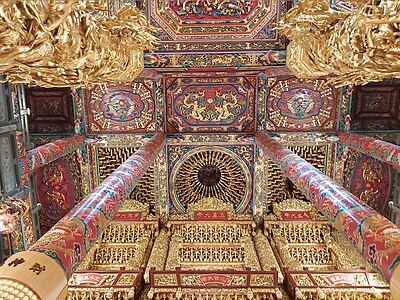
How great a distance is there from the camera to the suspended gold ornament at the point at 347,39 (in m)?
2.61

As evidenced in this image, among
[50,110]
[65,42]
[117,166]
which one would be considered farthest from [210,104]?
[65,42]

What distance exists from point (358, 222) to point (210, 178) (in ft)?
18.0

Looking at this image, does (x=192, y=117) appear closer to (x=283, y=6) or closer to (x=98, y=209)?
(x=283, y=6)

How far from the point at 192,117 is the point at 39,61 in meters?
5.61

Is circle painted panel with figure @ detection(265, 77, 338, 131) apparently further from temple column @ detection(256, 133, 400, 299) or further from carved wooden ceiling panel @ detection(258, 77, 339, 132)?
temple column @ detection(256, 133, 400, 299)

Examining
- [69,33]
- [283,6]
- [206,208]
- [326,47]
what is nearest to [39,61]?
[69,33]

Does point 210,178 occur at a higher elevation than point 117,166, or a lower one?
lower

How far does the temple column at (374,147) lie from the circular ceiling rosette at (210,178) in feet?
8.07

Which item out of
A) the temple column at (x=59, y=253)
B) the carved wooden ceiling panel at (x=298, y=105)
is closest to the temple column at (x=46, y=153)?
the temple column at (x=59, y=253)

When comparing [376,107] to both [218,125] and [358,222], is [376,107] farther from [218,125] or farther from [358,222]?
[358,222]

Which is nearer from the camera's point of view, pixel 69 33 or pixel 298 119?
pixel 69 33

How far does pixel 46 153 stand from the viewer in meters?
6.27

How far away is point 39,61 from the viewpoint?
247 cm

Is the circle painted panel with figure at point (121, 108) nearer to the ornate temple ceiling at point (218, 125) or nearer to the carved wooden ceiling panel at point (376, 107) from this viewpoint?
the ornate temple ceiling at point (218, 125)
